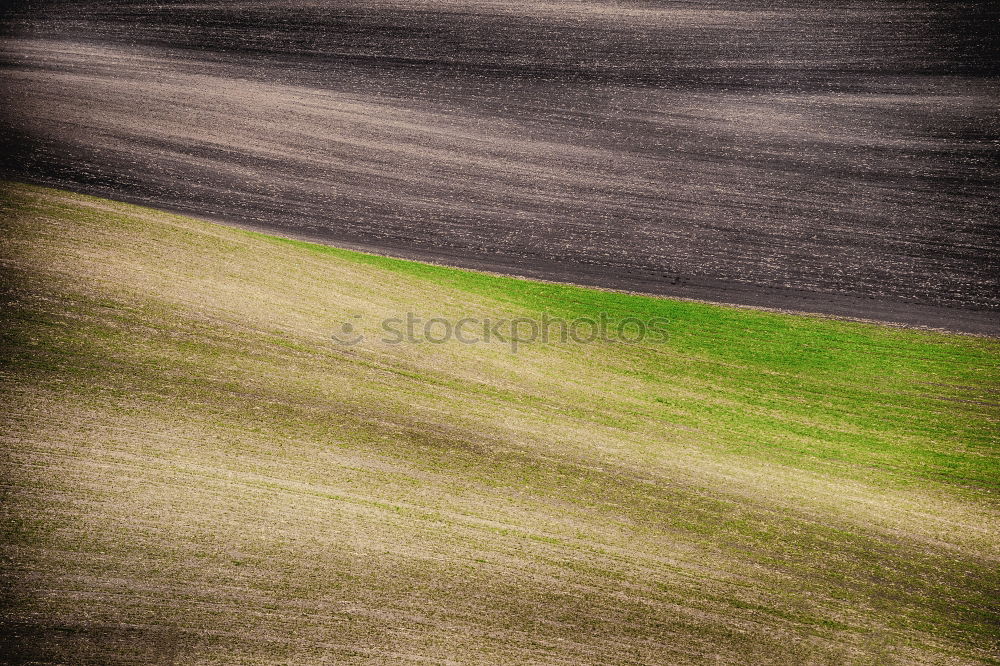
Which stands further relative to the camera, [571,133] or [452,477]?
[571,133]

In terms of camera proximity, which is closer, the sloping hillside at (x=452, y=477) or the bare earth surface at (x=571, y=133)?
the sloping hillside at (x=452, y=477)

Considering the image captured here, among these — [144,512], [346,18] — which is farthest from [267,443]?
[346,18]

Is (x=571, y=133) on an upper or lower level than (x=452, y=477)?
upper

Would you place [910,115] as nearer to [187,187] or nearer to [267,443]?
[267,443]

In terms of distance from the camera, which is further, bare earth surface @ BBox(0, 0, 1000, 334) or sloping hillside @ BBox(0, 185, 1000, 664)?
bare earth surface @ BBox(0, 0, 1000, 334)
